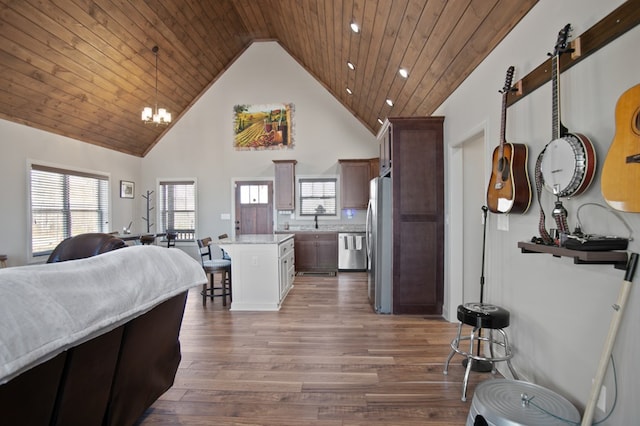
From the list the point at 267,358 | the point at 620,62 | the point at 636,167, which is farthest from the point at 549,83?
the point at 267,358

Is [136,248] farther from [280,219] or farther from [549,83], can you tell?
[280,219]

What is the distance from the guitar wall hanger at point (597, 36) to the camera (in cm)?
134

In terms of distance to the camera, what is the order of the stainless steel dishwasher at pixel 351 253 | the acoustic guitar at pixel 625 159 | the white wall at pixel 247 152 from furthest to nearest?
the white wall at pixel 247 152, the stainless steel dishwasher at pixel 351 253, the acoustic guitar at pixel 625 159

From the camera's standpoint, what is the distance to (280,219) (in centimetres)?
746

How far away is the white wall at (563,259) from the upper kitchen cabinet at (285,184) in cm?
472

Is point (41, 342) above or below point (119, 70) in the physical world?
below

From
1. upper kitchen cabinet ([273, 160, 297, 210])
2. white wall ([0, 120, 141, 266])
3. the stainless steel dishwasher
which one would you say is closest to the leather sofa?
white wall ([0, 120, 141, 266])

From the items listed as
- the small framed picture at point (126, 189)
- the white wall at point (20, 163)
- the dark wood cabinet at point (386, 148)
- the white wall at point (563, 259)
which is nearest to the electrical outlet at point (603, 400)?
the white wall at point (563, 259)

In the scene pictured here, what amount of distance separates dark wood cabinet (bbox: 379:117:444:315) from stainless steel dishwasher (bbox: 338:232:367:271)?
2782mm

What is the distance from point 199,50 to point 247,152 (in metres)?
2.26

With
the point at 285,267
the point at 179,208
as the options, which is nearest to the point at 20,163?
the point at 179,208

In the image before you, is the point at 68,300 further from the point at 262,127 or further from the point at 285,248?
the point at 262,127

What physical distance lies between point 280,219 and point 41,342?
256 inches

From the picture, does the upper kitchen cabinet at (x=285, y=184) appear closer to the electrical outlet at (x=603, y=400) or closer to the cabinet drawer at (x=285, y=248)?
the cabinet drawer at (x=285, y=248)
